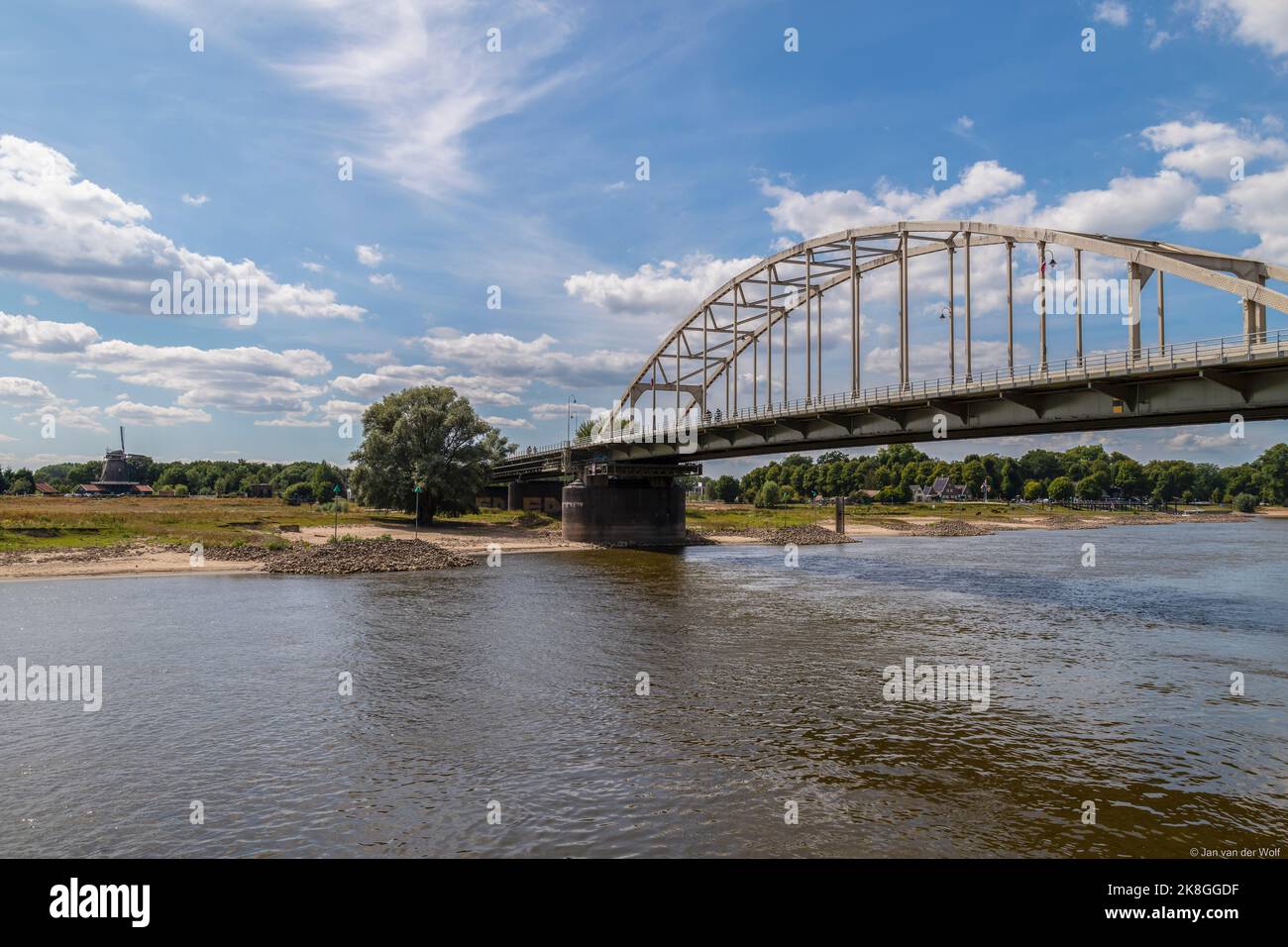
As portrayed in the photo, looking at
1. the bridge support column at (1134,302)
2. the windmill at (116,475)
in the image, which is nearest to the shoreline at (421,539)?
the bridge support column at (1134,302)

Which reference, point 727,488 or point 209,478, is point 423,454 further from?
point 209,478

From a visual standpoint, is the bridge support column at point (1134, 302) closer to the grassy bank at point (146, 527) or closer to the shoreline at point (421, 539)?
the shoreline at point (421, 539)

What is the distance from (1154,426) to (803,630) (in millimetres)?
19222

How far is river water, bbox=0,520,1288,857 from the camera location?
11875 mm

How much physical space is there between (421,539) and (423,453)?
14388 mm

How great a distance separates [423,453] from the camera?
268 ft

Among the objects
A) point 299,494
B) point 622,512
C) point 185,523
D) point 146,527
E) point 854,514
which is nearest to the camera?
point 146,527

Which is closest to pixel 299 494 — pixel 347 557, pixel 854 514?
pixel 347 557

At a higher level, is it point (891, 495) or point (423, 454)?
point (423, 454)

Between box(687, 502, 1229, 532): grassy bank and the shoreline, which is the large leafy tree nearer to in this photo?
the shoreline

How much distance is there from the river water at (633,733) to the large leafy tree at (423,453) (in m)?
44.2

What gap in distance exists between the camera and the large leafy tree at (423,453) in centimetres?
8050

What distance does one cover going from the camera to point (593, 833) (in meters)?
11.7

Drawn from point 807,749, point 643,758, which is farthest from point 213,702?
point 807,749
